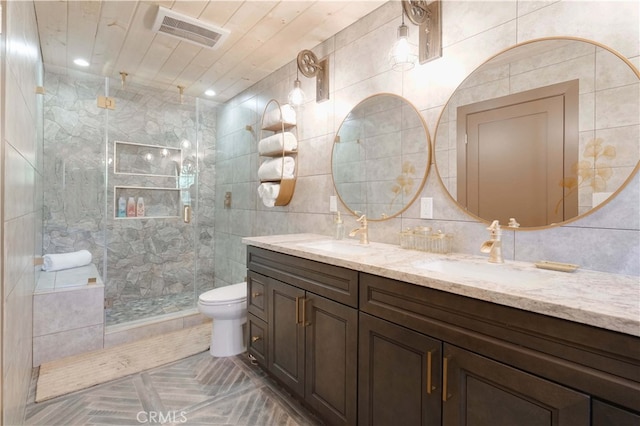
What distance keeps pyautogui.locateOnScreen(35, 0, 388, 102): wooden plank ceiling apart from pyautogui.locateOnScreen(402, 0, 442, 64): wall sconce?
399mm

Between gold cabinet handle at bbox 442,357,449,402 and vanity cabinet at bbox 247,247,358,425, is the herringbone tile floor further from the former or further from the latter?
gold cabinet handle at bbox 442,357,449,402

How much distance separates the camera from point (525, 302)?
0.88 m

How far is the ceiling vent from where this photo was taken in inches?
82.3

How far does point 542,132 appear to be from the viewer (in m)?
1.33

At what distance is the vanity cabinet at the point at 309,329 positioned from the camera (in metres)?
1.47

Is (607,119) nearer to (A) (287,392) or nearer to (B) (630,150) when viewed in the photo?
(B) (630,150)

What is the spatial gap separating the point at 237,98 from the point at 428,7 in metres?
2.56

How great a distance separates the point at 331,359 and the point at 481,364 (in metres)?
0.76

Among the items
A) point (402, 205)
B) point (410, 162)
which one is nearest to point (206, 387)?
point (402, 205)

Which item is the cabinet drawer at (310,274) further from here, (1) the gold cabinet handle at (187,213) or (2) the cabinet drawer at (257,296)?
(1) the gold cabinet handle at (187,213)

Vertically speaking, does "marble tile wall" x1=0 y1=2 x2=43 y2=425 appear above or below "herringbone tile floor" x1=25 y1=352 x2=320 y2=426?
above

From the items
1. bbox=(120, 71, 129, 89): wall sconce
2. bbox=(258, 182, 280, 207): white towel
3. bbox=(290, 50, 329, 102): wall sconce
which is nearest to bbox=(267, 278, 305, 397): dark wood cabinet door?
bbox=(258, 182, 280, 207): white towel

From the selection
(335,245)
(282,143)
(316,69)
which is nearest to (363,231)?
(335,245)

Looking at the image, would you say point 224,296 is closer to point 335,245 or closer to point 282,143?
point 335,245
